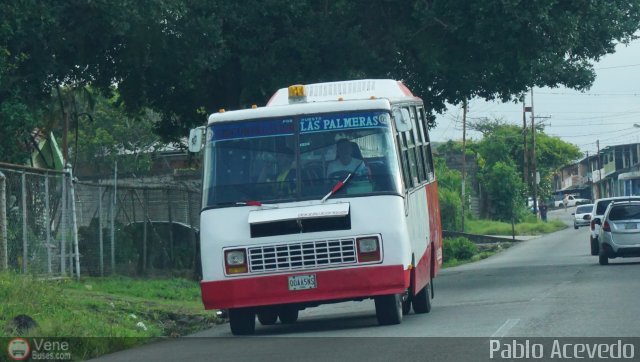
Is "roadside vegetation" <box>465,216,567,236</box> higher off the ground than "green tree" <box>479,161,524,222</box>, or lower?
lower

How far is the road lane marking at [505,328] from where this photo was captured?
1297 centimetres

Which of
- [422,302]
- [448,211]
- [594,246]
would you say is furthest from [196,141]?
[448,211]

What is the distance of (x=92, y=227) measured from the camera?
24703mm

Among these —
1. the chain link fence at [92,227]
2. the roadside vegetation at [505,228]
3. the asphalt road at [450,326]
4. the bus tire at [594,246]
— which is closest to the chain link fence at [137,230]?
the chain link fence at [92,227]

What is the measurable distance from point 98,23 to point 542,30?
9.58 metres

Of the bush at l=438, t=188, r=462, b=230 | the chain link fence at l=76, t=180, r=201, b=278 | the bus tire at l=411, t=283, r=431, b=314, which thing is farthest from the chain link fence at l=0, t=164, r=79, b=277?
the bush at l=438, t=188, r=462, b=230

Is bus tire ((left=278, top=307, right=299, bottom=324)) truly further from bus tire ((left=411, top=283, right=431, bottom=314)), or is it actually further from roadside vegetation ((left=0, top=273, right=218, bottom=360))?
bus tire ((left=411, top=283, right=431, bottom=314))

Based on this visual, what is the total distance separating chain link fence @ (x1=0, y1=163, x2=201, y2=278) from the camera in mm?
20375

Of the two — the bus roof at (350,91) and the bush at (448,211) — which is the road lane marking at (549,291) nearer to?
the bus roof at (350,91)

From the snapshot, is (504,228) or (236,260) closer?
(236,260)

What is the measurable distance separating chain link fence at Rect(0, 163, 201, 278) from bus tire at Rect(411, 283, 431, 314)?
6.41 meters

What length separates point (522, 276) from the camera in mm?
27031

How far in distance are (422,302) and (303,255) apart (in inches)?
144

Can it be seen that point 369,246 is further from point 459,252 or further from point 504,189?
point 504,189
